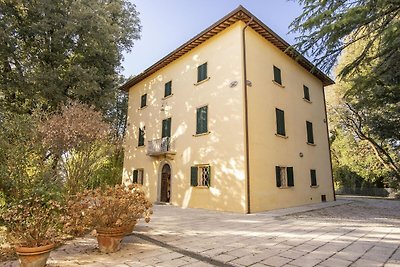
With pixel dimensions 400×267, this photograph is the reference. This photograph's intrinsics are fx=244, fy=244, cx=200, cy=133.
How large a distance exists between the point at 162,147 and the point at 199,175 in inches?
125

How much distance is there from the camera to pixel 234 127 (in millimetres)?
10906

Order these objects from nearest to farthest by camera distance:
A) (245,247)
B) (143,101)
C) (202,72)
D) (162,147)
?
(245,247) → (202,72) → (162,147) → (143,101)

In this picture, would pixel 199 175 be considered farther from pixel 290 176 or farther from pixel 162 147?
pixel 290 176

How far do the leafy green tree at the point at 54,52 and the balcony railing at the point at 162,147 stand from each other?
16.4ft

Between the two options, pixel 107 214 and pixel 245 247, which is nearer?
pixel 107 214

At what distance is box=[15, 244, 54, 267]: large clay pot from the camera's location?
3.46 meters

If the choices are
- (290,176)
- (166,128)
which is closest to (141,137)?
(166,128)

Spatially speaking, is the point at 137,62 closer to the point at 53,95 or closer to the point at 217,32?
the point at 53,95

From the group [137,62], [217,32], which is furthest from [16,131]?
[137,62]

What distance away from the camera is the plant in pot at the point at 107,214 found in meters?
4.52

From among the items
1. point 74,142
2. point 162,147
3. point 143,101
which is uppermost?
point 143,101

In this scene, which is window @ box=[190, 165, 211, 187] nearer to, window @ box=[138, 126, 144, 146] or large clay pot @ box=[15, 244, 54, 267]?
window @ box=[138, 126, 144, 146]

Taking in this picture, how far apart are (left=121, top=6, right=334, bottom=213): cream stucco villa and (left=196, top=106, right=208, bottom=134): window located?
5cm

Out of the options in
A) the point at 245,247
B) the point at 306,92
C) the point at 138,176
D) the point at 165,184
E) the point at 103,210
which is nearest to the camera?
the point at 103,210
